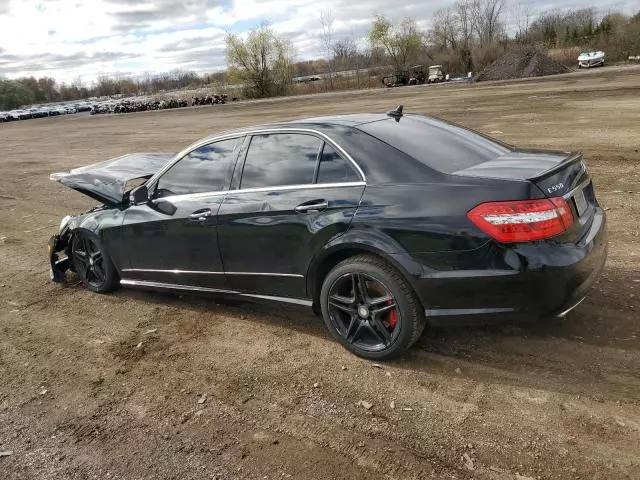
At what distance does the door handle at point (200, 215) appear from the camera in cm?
453

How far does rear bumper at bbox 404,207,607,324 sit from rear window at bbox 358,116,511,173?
2.29 ft

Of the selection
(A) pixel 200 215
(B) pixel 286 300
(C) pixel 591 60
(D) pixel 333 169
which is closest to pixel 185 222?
(A) pixel 200 215

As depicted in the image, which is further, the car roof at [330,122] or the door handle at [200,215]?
the door handle at [200,215]

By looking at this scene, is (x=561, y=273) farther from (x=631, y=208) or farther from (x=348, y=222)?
(x=631, y=208)

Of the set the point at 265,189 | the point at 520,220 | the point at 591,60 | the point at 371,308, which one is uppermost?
the point at 591,60

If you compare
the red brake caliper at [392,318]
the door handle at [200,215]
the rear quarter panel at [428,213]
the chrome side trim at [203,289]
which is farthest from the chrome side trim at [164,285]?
the rear quarter panel at [428,213]

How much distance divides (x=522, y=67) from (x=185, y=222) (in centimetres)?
4124

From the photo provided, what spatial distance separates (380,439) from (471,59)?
55199mm

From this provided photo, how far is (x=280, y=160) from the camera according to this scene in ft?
13.9

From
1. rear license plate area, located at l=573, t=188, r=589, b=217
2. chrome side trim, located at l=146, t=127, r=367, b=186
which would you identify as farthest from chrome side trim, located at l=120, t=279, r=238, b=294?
rear license plate area, located at l=573, t=188, r=589, b=217

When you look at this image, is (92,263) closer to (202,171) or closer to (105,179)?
(105,179)

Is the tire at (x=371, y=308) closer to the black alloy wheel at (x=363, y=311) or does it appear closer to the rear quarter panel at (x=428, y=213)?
Answer: the black alloy wheel at (x=363, y=311)

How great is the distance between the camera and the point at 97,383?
4098mm

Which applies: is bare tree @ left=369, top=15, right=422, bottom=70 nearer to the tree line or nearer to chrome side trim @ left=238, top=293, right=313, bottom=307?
the tree line
